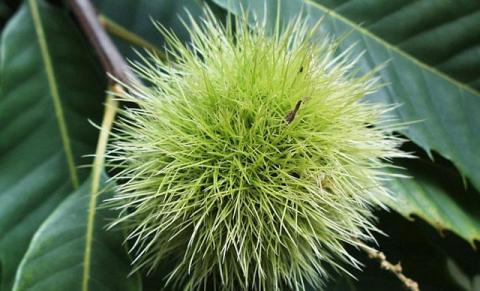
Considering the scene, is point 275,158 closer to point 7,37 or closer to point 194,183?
point 194,183

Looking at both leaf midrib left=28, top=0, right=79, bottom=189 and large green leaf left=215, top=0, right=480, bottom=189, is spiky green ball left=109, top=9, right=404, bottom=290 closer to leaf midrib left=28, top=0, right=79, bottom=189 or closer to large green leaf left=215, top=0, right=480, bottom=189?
large green leaf left=215, top=0, right=480, bottom=189

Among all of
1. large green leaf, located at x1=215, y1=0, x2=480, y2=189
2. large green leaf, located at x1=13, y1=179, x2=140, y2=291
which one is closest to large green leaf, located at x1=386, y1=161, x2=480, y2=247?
large green leaf, located at x1=215, y1=0, x2=480, y2=189

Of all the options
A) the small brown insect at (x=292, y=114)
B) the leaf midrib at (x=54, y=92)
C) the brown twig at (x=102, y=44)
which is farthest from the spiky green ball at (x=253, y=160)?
the leaf midrib at (x=54, y=92)

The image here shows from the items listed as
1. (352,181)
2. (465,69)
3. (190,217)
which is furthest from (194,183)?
(465,69)

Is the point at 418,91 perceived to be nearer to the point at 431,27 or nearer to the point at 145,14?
the point at 431,27

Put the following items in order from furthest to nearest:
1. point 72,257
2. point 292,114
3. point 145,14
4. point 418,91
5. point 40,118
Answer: point 145,14 → point 40,118 → point 418,91 → point 72,257 → point 292,114

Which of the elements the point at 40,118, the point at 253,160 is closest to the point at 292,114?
the point at 253,160
